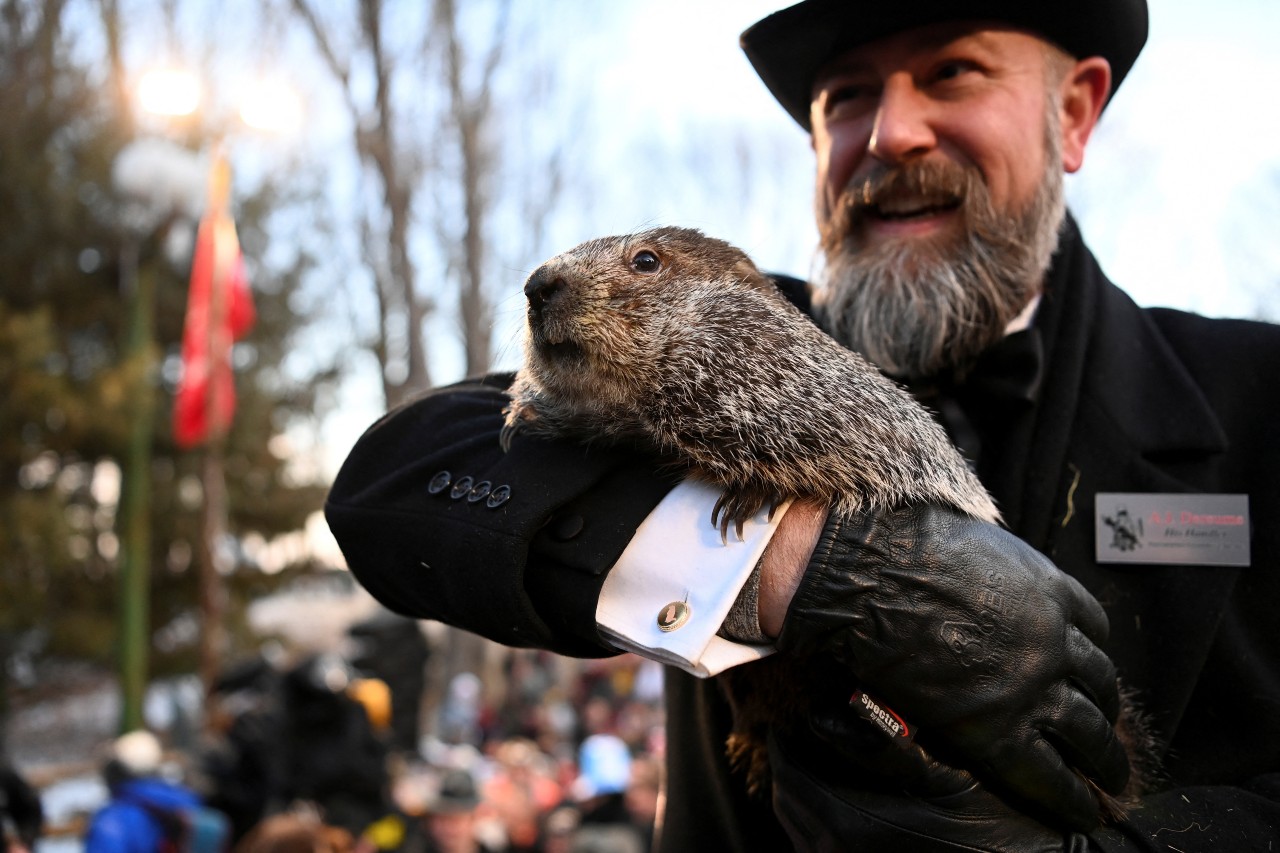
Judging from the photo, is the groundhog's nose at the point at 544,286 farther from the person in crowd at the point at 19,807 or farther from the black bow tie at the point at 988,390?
the person in crowd at the point at 19,807

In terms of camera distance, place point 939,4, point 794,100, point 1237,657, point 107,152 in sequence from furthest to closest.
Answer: point 107,152
point 794,100
point 939,4
point 1237,657

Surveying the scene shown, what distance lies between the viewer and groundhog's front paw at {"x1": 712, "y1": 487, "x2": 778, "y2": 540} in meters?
1.46

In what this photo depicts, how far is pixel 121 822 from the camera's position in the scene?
473cm

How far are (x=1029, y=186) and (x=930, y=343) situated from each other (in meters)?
0.40

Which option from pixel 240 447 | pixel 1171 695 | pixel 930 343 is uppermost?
pixel 930 343

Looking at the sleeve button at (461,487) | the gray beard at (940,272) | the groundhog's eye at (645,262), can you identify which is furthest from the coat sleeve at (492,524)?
the gray beard at (940,272)

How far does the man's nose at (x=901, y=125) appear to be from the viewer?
1.87 metres

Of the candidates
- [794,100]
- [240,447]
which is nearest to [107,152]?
[240,447]

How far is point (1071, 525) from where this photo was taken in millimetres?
1777

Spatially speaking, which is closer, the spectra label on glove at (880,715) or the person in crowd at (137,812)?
the spectra label on glove at (880,715)

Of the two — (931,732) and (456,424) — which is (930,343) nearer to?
(931,732)

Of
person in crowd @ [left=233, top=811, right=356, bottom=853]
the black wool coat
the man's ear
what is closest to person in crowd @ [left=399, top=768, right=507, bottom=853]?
person in crowd @ [left=233, top=811, right=356, bottom=853]

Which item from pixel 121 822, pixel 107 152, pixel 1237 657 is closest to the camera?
pixel 1237 657

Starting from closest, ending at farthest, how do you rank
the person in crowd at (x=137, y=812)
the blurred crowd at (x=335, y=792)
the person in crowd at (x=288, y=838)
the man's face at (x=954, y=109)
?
the man's face at (x=954, y=109) → the person in crowd at (x=288, y=838) → the person in crowd at (x=137, y=812) → the blurred crowd at (x=335, y=792)
